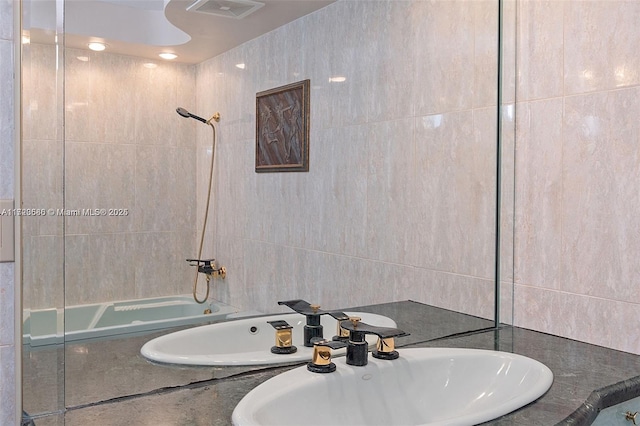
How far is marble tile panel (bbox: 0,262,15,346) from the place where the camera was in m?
1.12

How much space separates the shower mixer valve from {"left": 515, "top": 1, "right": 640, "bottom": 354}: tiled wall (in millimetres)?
900

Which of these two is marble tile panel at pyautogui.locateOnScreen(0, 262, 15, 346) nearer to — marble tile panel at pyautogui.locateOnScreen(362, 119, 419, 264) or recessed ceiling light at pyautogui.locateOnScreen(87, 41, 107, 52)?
recessed ceiling light at pyautogui.locateOnScreen(87, 41, 107, 52)

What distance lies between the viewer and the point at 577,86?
5.01 ft

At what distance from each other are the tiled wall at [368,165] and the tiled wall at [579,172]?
115 millimetres

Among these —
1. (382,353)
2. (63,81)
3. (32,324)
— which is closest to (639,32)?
(382,353)

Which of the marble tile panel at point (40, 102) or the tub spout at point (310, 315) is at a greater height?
the marble tile panel at point (40, 102)

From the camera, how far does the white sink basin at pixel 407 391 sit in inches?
42.8

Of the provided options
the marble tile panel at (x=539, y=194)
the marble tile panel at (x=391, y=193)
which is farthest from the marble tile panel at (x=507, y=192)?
the marble tile panel at (x=391, y=193)

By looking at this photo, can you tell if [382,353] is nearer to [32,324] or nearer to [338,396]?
[338,396]

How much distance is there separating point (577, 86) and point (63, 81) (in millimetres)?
1230

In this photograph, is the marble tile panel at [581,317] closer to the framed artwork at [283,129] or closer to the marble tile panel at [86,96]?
the framed artwork at [283,129]

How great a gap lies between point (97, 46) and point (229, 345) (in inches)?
25.8

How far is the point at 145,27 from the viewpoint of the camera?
3.72 ft

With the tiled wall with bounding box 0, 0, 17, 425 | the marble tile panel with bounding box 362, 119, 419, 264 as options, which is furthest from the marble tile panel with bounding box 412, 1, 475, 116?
the tiled wall with bounding box 0, 0, 17, 425
